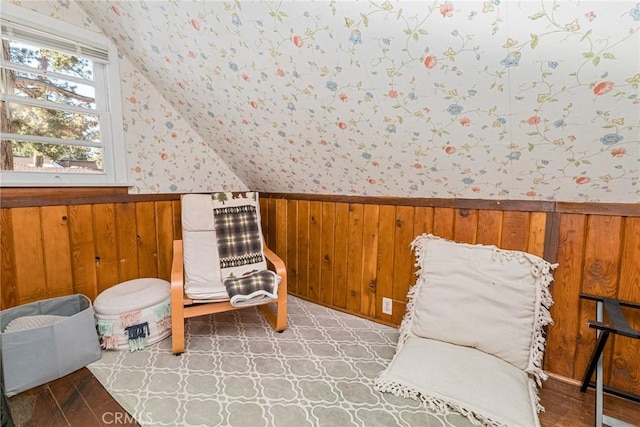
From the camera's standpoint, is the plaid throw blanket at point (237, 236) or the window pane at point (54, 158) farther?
the plaid throw blanket at point (237, 236)

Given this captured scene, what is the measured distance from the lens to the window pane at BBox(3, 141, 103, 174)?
1925mm

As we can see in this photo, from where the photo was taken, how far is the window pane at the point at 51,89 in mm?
1889

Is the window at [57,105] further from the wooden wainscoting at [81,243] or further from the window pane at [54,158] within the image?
the wooden wainscoting at [81,243]

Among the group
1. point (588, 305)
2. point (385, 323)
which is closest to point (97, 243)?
point (385, 323)

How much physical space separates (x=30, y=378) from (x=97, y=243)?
91 cm

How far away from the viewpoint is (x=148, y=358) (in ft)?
6.10

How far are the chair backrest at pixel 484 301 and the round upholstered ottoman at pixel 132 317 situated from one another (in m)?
1.59

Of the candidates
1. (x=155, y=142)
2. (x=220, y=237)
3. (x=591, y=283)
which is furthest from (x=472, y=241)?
(x=155, y=142)

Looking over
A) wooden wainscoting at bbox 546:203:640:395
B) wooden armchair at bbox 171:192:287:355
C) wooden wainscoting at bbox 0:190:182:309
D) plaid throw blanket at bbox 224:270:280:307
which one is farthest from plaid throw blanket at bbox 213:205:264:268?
wooden wainscoting at bbox 546:203:640:395

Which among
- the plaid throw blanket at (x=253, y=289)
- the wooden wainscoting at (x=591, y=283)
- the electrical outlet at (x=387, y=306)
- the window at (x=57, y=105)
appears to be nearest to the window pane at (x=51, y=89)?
the window at (x=57, y=105)

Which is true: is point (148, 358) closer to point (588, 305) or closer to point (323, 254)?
point (323, 254)

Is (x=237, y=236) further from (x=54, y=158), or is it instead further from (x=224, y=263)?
(x=54, y=158)

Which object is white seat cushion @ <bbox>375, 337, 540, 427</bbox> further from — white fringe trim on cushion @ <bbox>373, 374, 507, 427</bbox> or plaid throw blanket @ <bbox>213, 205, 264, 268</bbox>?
plaid throw blanket @ <bbox>213, 205, 264, 268</bbox>

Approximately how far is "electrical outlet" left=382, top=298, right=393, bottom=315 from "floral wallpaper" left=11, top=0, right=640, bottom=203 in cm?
80
